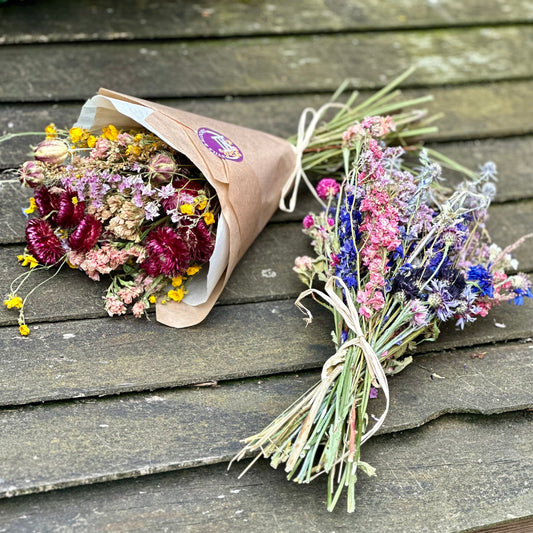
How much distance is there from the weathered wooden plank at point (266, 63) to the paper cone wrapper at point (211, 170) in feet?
1.40

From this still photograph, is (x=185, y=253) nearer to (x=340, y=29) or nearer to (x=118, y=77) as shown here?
(x=118, y=77)

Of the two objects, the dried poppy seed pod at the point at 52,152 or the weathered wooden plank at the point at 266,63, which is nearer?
the dried poppy seed pod at the point at 52,152

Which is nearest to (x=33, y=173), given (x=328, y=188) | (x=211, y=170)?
(x=211, y=170)

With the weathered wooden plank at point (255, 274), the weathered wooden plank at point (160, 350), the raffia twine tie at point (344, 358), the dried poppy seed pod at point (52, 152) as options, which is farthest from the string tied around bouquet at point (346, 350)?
the dried poppy seed pod at point (52, 152)

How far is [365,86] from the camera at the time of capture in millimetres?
2150

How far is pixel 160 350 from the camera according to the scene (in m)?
1.43

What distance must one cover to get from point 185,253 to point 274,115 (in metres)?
0.75

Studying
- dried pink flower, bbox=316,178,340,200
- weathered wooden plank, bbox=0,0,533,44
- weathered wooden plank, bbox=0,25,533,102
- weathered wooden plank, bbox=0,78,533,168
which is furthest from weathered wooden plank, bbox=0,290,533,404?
weathered wooden plank, bbox=0,0,533,44

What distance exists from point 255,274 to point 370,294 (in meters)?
0.35

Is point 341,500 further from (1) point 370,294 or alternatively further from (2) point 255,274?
(2) point 255,274

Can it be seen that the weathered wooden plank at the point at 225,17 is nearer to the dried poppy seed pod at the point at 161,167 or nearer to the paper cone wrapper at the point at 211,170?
the paper cone wrapper at the point at 211,170

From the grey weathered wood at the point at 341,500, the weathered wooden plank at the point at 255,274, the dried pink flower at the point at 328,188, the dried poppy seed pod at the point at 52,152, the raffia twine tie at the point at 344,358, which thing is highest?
the dried poppy seed pod at the point at 52,152

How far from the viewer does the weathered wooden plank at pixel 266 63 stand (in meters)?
1.93

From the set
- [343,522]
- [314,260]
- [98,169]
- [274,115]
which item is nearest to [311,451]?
[343,522]
